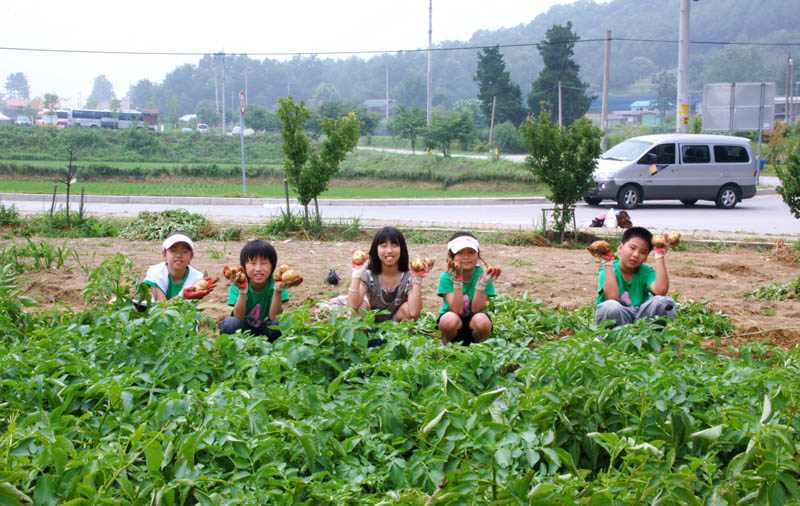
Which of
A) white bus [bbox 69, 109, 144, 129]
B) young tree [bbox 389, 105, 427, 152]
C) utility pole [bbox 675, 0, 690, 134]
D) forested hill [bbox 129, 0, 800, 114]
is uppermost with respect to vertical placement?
forested hill [bbox 129, 0, 800, 114]

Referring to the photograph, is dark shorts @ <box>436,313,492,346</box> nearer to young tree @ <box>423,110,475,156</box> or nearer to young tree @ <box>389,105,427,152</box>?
young tree @ <box>423,110,475,156</box>

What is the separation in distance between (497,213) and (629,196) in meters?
3.43

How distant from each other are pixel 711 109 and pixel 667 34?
8571 centimetres

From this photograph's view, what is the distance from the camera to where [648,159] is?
1803 centimetres

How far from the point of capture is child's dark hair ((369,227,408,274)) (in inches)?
198

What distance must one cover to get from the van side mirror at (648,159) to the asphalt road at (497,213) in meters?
1.16

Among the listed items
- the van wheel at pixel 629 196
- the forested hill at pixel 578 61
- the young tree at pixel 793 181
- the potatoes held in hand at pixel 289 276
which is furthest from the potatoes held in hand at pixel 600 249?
the forested hill at pixel 578 61

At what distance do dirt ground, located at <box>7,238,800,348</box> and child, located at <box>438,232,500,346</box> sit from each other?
3.03 feet

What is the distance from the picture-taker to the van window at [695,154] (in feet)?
60.0

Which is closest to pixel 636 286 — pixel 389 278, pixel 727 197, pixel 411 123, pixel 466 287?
pixel 466 287

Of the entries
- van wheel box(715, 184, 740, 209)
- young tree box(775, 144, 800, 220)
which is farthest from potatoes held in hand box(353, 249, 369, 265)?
van wheel box(715, 184, 740, 209)

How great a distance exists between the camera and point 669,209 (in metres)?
18.1

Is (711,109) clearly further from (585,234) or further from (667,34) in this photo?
(667,34)

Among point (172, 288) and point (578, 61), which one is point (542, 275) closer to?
point (172, 288)
